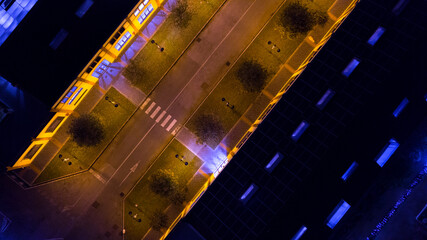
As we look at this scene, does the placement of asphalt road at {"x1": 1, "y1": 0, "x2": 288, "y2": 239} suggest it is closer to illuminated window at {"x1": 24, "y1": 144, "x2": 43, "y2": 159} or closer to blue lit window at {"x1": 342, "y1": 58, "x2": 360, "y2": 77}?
illuminated window at {"x1": 24, "y1": 144, "x2": 43, "y2": 159}

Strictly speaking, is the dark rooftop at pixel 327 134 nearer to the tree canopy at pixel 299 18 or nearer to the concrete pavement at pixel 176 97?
the tree canopy at pixel 299 18

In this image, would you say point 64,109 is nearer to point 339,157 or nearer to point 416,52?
point 339,157

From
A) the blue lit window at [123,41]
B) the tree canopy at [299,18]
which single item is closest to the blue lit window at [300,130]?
the tree canopy at [299,18]

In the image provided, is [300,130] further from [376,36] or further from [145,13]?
[145,13]

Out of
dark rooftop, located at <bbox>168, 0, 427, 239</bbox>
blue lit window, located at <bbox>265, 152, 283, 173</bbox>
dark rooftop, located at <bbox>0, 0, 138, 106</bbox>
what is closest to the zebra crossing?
dark rooftop, located at <bbox>0, 0, 138, 106</bbox>

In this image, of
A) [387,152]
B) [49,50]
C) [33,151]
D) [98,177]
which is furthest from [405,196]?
[33,151]
